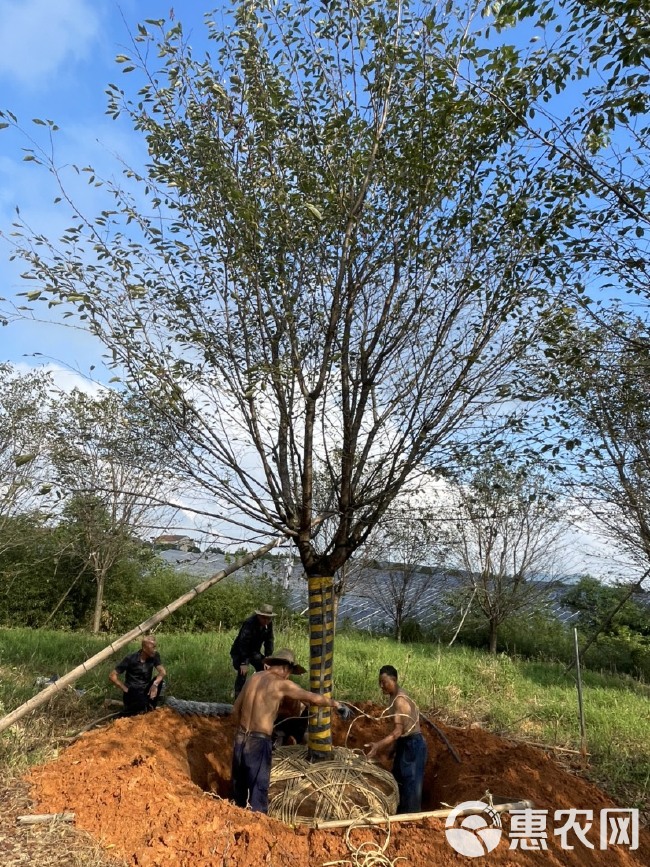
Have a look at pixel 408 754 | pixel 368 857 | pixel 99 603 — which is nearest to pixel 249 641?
pixel 408 754

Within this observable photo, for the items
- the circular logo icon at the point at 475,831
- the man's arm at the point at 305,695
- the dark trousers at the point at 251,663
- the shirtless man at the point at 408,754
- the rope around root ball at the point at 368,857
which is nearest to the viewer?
the rope around root ball at the point at 368,857

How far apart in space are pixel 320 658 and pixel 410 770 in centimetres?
111

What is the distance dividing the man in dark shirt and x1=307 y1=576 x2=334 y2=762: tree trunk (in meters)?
1.98

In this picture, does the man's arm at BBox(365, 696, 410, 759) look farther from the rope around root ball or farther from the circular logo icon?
the rope around root ball

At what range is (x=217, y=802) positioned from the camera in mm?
3852

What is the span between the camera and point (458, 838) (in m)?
3.58

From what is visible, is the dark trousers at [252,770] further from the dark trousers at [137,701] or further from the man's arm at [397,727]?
the dark trousers at [137,701]

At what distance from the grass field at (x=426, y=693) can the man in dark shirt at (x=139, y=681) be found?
1.38 ft

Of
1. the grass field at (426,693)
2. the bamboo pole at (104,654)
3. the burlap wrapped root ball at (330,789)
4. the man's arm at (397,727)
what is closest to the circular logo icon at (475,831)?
the burlap wrapped root ball at (330,789)

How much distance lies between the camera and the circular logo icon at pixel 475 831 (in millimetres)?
3498

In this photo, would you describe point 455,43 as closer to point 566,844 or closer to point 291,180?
point 291,180

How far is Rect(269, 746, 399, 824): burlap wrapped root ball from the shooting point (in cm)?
419

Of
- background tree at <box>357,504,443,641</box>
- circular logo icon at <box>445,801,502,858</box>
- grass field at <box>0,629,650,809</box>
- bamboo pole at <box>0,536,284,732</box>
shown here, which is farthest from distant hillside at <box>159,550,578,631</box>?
circular logo icon at <box>445,801,502,858</box>

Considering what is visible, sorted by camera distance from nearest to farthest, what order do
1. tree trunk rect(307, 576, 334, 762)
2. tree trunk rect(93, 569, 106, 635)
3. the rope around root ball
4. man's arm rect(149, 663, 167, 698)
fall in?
the rope around root ball → tree trunk rect(307, 576, 334, 762) → man's arm rect(149, 663, 167, 698) → tree trunk rect(93, 569, 106, 635)
